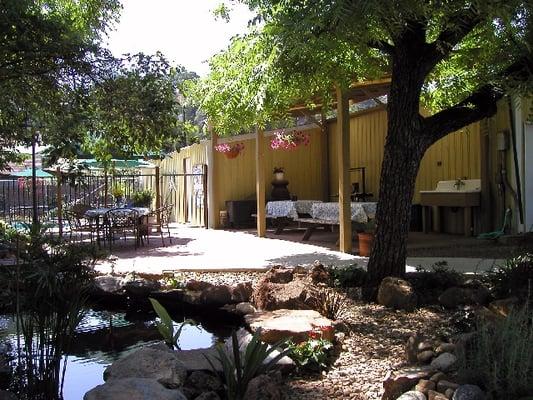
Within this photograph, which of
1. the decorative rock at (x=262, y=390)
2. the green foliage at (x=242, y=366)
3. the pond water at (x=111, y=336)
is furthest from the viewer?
the pond water at (x=111, y=336)

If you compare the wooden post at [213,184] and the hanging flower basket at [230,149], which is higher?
the hanging flower basket at [230,149]

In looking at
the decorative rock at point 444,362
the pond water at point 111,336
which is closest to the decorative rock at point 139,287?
the pond water at point 111,336

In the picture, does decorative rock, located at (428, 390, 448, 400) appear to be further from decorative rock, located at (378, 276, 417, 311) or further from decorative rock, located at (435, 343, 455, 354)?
decorative rock, located at (378, 276, 417, 311)

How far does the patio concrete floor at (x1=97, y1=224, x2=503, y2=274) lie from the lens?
806 centimetres

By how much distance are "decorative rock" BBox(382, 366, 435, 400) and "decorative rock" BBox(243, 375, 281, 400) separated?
2.00 feet

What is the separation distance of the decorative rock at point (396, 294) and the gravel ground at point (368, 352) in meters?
0.08

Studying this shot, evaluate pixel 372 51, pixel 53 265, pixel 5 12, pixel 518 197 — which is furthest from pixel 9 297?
pixel 518 197

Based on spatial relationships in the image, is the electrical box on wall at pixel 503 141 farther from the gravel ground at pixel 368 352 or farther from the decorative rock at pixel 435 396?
the decorative rock at pixel 435 396

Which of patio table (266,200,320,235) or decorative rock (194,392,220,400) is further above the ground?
patio table (266,200,320,235)

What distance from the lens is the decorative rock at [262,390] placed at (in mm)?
3375

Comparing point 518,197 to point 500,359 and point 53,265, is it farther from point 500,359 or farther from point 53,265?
point 53,265

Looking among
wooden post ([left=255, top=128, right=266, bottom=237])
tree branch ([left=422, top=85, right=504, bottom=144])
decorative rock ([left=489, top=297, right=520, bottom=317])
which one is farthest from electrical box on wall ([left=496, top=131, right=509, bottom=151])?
decorative rock ([left=489, top=297, right=520, bottom=317])

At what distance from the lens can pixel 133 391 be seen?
10.7 ft

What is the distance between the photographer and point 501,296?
5172 mm
